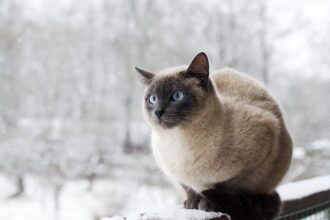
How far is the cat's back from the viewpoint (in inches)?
43.4

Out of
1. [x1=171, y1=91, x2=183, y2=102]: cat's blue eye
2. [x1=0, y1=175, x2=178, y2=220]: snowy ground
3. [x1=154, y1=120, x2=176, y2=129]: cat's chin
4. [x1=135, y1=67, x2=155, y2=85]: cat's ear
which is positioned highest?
[x1=135, y1=67, x2=155, y2=85]: cat's ear

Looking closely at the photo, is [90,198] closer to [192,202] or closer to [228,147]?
[192,202]

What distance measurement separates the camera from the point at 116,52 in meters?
2.37

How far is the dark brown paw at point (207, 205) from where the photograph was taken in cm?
89

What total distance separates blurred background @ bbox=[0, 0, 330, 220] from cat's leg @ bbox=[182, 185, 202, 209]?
0.80 meters

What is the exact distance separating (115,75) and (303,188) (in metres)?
1.33

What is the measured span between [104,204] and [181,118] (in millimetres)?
1371

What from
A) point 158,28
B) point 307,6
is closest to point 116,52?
point 158,28

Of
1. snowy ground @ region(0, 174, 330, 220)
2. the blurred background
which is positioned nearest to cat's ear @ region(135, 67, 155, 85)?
snowy ground @ region(0, 174, 330, 220)

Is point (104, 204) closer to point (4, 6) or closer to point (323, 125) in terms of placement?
point (4, 6)

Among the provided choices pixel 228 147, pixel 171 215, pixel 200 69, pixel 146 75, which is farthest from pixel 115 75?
pixel 171 215

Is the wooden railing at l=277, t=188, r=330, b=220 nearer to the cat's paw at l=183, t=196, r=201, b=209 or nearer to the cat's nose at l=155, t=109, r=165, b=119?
the cat's paw at l=183, t=196, r=201, b=209

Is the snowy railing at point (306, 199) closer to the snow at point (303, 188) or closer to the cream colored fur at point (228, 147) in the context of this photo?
the snow at point (303, 188)

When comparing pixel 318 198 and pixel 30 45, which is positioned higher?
pixel 30 45
